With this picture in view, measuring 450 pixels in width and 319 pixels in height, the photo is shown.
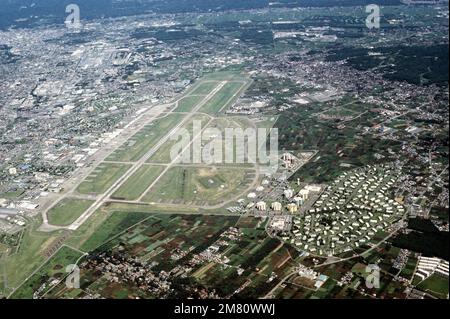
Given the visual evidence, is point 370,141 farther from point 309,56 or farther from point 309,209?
point 309,56

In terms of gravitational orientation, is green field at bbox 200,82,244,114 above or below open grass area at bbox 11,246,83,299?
above

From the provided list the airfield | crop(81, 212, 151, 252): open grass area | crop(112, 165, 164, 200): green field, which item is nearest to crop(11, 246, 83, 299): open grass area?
crop(81, 212, 151, 252): open grass area

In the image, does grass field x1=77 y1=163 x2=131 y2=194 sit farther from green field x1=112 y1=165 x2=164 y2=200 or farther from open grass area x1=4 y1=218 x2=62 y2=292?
open grass area x1=4 y1=218 x2=62 y2=292

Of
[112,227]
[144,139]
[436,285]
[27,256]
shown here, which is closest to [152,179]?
[112,227]

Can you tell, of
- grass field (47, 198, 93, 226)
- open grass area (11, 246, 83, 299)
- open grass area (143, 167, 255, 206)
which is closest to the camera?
open grass area (11, 246, 83, 299)

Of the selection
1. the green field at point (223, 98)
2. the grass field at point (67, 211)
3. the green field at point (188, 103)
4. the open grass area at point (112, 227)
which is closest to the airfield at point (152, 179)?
the grass field at point (67, 211)

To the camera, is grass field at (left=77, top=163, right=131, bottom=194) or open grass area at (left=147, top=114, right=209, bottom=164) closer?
grass field at (left=77, top=163, right=131, bottom=194)

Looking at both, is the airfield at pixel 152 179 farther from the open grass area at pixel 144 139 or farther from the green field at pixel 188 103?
the green field at pixel 188 103

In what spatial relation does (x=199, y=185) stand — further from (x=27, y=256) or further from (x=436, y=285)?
(x=436, y=285)
